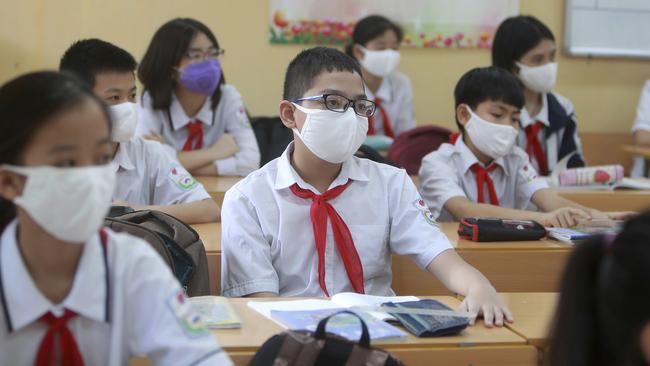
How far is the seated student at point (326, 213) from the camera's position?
2.30 meters

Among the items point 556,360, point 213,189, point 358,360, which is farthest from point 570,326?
point 213,189

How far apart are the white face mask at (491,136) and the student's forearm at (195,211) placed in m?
1.10

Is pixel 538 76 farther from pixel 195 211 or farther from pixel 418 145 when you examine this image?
pixel 195 211

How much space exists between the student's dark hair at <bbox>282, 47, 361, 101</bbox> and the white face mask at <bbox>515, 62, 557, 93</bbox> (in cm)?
210

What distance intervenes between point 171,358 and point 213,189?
6.69ft

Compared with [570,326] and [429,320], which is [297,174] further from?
[570,326]

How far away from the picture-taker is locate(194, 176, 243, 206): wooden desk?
330cm

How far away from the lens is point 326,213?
2.33 metres

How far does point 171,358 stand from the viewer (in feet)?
4.44

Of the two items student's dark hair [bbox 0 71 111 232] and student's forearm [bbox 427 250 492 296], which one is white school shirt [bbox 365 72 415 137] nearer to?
student's forearm [bbox 427 250 492 296]

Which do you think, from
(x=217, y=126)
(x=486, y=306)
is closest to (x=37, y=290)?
(x=486, y=306)

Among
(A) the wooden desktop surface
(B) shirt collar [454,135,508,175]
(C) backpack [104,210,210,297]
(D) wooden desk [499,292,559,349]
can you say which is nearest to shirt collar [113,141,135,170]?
(A) the wooden desktop surface

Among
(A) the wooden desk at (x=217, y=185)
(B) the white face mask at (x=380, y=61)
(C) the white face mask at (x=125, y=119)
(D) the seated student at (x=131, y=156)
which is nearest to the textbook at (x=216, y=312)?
(D) the seated student at (x=131, y=156)

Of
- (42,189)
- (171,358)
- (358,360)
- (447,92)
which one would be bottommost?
(447,92)
